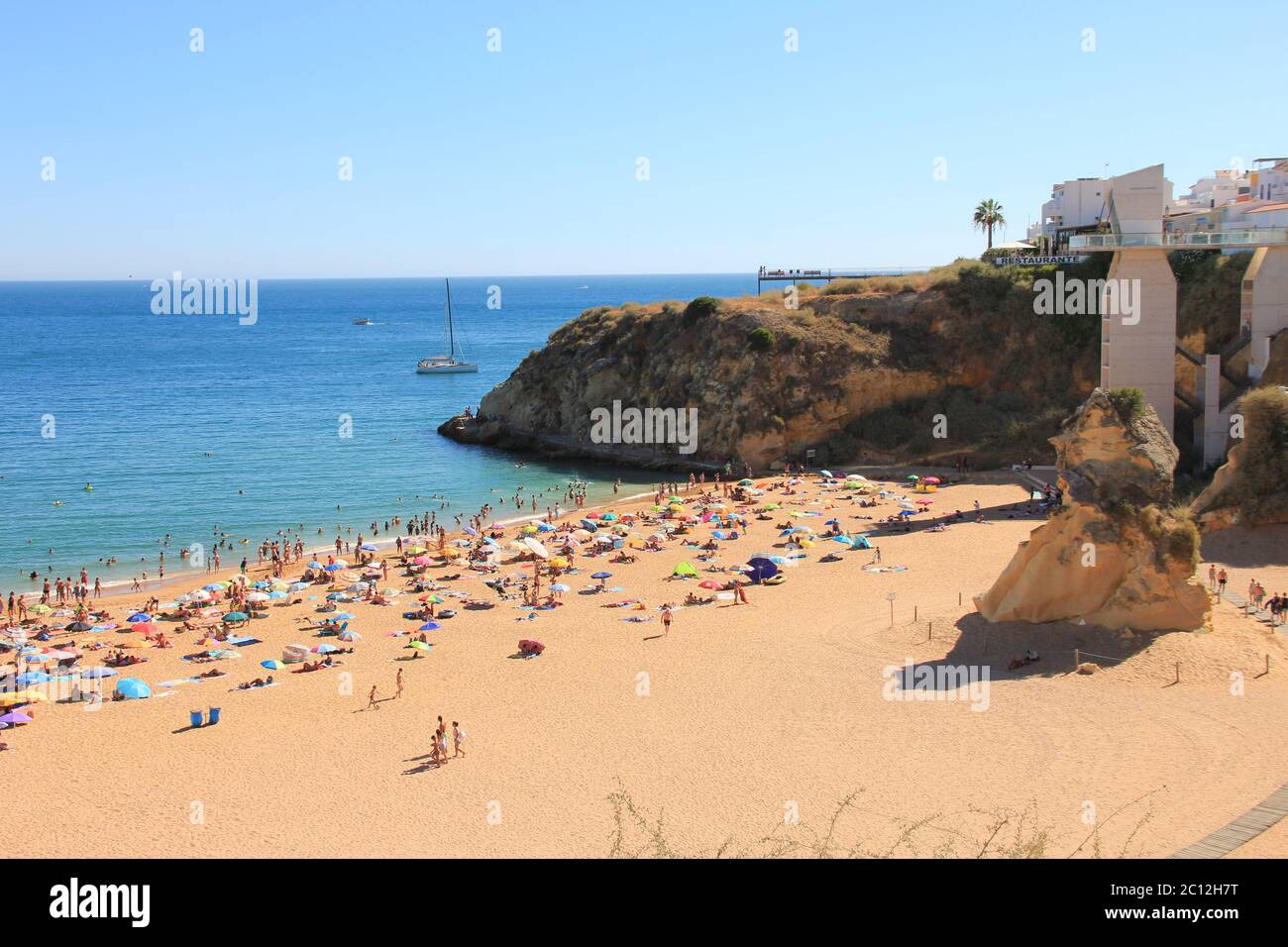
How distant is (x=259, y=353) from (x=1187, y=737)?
11797 cm

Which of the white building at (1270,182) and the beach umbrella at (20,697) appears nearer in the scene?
the beach umbrella at (20,697)

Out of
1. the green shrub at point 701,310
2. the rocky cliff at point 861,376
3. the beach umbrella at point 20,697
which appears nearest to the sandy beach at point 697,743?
the beach umbrella at point 20,697

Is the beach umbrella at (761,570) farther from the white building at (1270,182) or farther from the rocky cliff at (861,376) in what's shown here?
the white building at (1270,182)

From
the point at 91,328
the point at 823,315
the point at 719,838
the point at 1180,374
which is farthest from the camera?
the point at 91,328

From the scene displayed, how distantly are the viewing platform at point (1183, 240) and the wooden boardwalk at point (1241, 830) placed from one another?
2413 centimetres

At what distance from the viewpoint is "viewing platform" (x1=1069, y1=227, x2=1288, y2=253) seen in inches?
1398

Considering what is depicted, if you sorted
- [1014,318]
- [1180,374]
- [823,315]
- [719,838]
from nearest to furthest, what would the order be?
[719,838] → [1180,374] → [1014,318] → [823,315]

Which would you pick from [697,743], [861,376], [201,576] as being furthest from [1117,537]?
[861,376]

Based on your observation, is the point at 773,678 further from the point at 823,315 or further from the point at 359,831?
the point at 823,315

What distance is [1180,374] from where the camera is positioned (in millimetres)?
41094

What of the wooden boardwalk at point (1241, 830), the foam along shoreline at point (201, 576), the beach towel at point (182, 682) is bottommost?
the beach towel at point (182, 682)

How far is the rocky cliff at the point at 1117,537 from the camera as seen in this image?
22500mm

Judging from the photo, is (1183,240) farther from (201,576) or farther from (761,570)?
(201,576)

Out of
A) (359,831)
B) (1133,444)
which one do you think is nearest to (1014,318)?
(1133,444)
